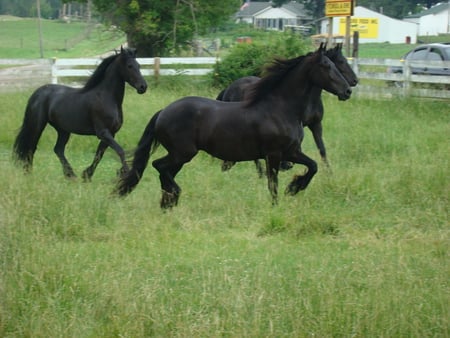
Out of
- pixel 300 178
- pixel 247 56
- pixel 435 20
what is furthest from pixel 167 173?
pixel 435 20

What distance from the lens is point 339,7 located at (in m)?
22.5

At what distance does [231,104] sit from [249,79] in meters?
2.90

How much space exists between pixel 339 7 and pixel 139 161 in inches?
554

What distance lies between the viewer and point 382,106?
19.2 metres

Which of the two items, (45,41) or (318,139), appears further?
(45,41)

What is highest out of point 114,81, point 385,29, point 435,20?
point 114,81

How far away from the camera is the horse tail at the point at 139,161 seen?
978cm

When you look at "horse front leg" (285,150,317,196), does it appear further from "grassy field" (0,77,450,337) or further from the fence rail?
→ the fence rail

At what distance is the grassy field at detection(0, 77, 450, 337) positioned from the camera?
5.44 metres

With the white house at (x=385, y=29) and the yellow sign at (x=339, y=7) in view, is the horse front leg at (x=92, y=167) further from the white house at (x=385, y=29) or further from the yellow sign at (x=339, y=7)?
the white house at (x=385, y=29)

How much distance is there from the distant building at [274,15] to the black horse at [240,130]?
242 feet

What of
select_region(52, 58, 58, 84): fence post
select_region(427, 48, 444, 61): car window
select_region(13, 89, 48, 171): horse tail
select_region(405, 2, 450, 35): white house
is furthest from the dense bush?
select_region(405, 2, 450, 35): white house

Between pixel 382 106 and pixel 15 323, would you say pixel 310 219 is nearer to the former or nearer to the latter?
pixel 15 323

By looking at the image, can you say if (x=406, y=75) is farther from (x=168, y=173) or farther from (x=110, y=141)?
(x=168, y=173)
